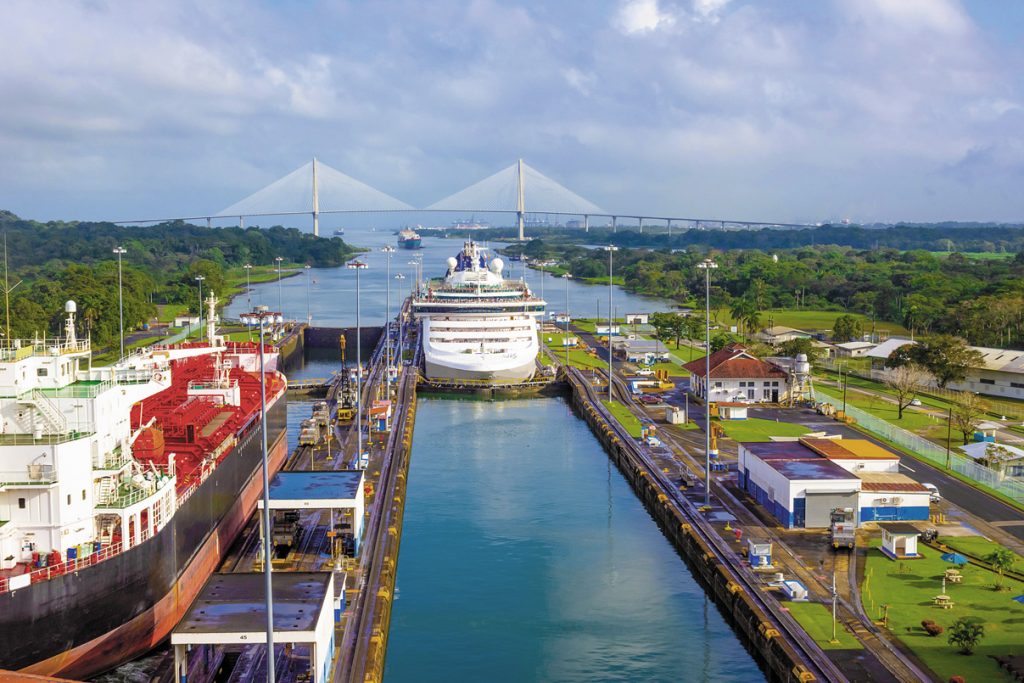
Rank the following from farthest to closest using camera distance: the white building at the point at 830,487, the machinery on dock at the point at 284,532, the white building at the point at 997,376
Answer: the white building at the point at 997,376, the white building at the point at 830,487, the machinery on dock at the point at 284,532

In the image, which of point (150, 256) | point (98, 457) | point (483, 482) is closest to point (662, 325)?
point (483, 482)

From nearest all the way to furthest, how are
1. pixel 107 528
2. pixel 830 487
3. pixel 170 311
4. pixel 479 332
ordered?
pixel 107 528 → pixel 830 487 → pixel 479 332 → pixel 170 311

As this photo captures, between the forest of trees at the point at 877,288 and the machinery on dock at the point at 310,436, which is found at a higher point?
the forest of trees at the point at 877,288

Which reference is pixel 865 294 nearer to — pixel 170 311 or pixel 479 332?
pixel 479 332

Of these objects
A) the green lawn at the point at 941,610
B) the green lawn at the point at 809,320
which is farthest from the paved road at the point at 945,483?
the green lawn at the point at 809,320

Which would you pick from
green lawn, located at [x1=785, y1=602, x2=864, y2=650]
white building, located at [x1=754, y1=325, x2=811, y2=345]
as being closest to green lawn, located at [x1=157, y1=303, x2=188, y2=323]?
white building, located at [x1=754, y1=325, x2=811, y2=345]

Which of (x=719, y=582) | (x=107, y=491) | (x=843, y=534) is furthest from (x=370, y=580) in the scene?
(x=843, y=534)

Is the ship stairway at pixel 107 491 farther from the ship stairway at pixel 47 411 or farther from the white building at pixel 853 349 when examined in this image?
the white building at pixel 853 349
